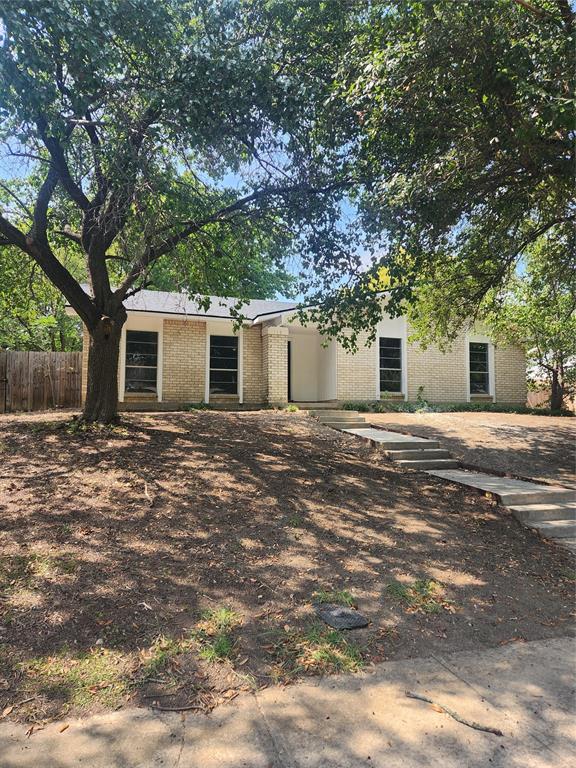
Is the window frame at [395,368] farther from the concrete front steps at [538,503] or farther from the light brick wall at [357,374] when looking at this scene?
the concrete front steps at [538,503]

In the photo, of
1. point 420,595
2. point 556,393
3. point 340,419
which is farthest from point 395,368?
point 420,595

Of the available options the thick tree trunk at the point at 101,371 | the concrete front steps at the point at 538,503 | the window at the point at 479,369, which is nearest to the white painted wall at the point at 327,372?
the window at the point at 479,369

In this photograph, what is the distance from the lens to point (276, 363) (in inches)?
553

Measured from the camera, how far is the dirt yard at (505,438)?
8.48 metres

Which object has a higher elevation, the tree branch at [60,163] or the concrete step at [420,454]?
the tree branch at [60,163]

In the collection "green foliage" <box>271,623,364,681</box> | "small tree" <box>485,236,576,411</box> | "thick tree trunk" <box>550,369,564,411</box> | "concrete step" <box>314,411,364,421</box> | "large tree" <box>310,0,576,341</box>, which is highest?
"large tree" <box>310,0,576,341</box>

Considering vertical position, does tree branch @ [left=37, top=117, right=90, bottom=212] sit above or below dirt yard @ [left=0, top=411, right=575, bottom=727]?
above

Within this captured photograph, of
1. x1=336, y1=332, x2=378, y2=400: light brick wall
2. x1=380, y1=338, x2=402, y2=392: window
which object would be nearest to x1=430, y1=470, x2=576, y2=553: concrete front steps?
x1=336, y1=332, x2=378, y2=400: light brick wall

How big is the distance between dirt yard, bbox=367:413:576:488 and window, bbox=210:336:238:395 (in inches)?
173

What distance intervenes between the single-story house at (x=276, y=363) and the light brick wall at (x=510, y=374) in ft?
0.11

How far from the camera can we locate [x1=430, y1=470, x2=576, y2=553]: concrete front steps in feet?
18.3

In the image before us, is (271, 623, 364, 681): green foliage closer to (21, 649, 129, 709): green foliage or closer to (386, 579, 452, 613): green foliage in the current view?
(386, 579, 452, 613): green foliage

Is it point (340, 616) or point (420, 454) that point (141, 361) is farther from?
point (340, 616)

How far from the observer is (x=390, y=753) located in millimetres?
2205
